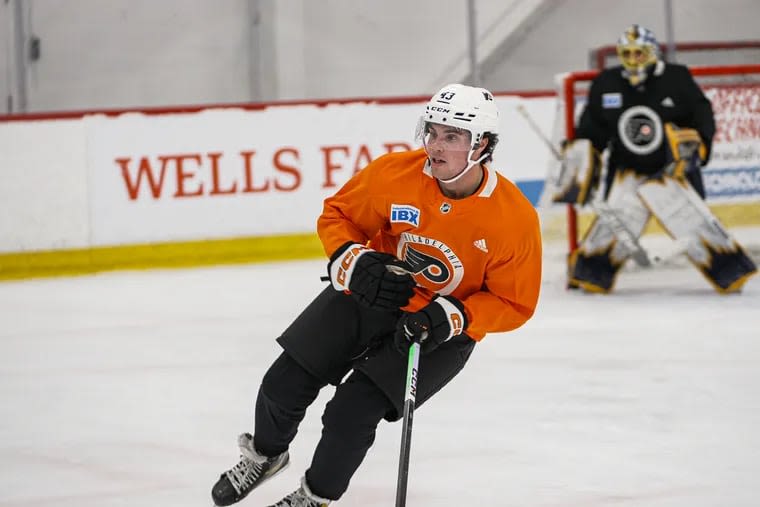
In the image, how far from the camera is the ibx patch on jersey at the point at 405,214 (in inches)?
104

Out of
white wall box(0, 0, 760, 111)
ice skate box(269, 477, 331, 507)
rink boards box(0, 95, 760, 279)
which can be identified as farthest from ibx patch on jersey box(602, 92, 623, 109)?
ice skate box(269, 477, 331, 507)

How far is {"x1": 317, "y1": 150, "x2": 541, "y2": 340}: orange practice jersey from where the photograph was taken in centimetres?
260

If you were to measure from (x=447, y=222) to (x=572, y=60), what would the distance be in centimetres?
793

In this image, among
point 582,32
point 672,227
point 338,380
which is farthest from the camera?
point 582,32

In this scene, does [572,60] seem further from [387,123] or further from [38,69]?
[38,69]

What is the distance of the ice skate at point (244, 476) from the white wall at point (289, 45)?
20.7ft

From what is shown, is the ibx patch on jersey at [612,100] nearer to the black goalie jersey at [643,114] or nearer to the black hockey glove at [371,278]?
the black goalie jersey at [643,114]

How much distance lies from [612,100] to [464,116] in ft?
12.8

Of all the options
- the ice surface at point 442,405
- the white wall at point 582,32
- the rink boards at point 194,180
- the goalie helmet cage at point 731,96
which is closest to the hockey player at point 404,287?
the ice surface at point 442,405

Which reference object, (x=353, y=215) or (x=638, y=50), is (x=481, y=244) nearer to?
(x=353, y=215)

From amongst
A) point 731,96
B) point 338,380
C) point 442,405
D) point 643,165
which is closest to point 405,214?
point 338,380

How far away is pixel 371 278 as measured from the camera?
2525 mm

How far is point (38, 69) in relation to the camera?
897cm

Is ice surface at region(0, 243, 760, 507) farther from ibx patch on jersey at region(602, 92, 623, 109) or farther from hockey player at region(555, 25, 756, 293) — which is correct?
ibx patch on jersey at region(602, 92, 623, 109)
